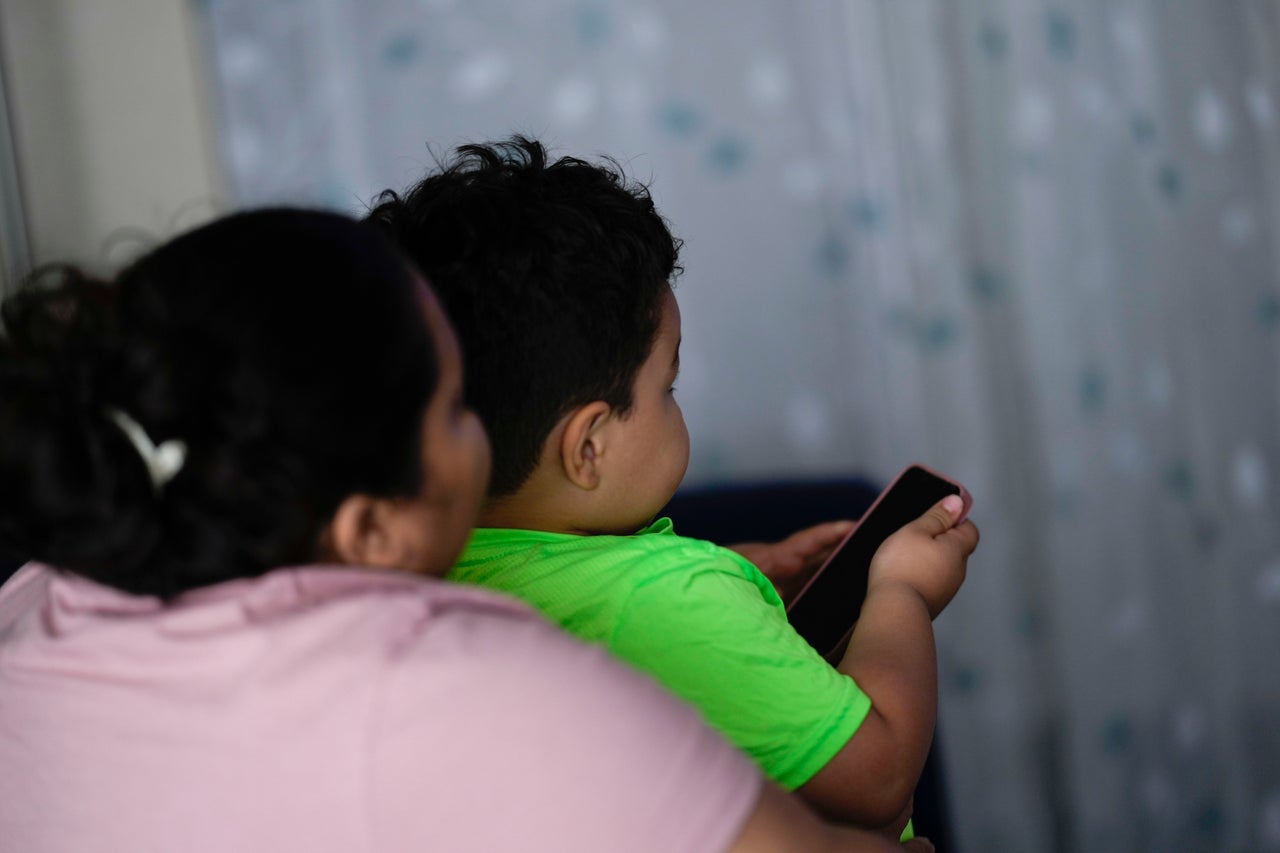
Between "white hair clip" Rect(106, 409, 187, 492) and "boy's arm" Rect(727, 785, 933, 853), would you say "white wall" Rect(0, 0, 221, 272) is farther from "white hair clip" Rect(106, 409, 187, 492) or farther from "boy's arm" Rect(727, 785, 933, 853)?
→ "boy's arm" Rect(727, 785, 933, 853)

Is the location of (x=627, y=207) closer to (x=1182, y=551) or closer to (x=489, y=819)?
(x=489, y=819)

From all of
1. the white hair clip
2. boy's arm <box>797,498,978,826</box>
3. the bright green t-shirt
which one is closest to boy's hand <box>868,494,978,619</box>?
boy's arm <box>797,498,978,826</box>

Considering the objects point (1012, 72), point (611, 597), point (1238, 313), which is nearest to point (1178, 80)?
point (1012, 72)

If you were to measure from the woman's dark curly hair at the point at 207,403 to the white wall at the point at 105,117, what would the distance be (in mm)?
1429

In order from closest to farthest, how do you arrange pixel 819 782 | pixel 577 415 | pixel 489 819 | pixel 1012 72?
pixel 489 819, pixel 819 782, pixel 577 415, pixel 1012 72

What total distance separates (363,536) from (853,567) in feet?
1.67

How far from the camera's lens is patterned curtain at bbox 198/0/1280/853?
1883 mm

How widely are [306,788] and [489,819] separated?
84 millimetres

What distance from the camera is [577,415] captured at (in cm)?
82

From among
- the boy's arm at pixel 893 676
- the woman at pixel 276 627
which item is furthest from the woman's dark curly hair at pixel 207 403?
the boy's arm at pixel 893 676

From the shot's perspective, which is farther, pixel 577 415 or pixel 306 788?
pixel 577 415

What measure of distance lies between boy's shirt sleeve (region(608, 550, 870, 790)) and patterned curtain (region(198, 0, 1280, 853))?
1248 mm

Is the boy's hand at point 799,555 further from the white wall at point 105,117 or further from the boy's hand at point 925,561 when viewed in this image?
the white wall at point 105,117

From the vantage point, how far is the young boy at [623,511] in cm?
70
